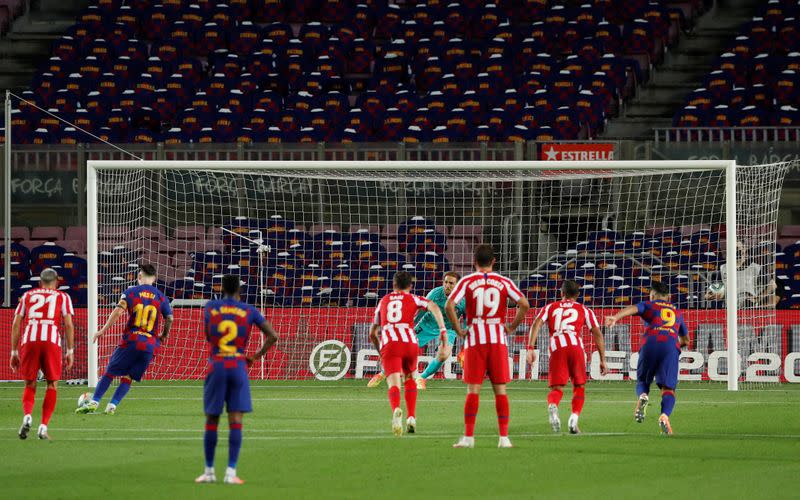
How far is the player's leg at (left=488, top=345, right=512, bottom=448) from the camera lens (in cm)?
1209

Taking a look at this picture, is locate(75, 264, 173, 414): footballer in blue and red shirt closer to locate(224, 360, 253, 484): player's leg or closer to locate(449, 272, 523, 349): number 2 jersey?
locate(449, 272, 523, 349): number 2 jersey

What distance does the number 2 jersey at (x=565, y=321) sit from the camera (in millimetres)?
13859

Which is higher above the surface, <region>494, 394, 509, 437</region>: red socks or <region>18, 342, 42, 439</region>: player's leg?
<region>18, 342, 42, 439</region>: player's leg

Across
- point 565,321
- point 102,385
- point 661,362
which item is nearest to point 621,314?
point 565,321

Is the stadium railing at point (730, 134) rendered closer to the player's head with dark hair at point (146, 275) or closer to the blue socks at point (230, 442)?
the player's head with dark hair at point (146, 275)

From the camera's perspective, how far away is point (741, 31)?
31.1 m

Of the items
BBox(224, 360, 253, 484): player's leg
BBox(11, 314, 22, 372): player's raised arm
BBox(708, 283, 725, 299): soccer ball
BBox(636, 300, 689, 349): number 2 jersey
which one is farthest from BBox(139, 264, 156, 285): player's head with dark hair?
BBox(708, 283, 725, 299): soccer ball

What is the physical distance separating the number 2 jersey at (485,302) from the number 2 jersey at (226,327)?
2.91 metres

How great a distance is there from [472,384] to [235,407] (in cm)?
307

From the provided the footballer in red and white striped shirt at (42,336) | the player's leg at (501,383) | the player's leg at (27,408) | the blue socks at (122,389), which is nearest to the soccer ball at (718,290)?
the blue socks at (122,389)

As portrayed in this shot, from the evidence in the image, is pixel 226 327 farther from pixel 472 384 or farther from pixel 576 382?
pixel 576 382

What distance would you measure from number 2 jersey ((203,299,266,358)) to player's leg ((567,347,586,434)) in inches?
191

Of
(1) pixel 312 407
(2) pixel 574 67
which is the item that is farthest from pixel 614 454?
(2) pixel 574 67

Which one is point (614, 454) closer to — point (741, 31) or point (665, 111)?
point (665, 111)
